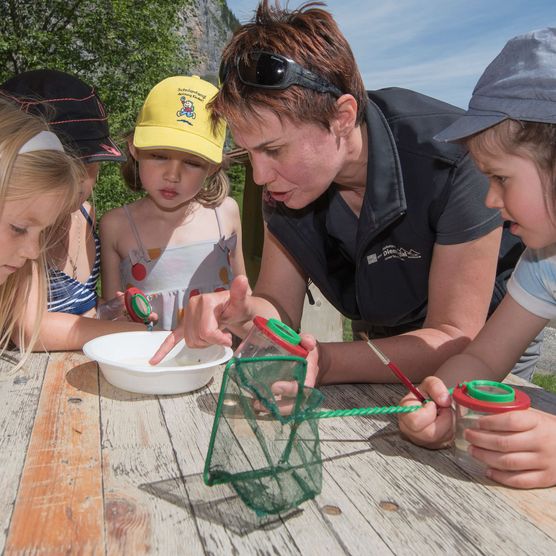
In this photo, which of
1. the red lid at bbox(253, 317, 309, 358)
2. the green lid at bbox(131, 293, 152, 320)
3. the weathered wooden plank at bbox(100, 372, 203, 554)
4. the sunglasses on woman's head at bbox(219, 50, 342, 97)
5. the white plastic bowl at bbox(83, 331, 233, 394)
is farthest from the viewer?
the green lid at bbox(131, 293, 152, 320)

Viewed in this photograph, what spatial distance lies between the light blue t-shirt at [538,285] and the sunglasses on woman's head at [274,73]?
27.4 inches

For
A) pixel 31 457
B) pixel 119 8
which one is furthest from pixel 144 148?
pixel 119 8

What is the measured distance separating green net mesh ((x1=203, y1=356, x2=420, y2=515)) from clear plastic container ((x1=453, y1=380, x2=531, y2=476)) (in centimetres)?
29

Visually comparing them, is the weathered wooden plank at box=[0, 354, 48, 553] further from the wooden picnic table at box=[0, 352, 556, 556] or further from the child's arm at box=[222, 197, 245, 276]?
the child's arm at box=[222, 197, 245, 276]

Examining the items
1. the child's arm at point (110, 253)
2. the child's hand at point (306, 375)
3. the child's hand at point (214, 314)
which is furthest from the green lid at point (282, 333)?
the child's arm at point (110, 253)

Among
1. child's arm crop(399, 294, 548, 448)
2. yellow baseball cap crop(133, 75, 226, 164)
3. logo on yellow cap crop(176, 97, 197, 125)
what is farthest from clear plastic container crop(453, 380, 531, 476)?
logo on yellow cap crop(176, 97, 197, 125)

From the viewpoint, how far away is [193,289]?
277 cm

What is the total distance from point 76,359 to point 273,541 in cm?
103

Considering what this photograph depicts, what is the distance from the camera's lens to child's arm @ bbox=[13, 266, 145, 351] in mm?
1797

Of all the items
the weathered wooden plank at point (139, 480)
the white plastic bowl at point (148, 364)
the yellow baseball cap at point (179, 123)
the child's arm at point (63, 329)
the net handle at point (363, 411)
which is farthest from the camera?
the yellow baseball cap at point (179, 123)

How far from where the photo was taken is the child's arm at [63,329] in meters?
1.80

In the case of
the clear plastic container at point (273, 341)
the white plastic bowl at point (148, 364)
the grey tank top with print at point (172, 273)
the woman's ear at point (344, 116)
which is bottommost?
the grey tank top with print at point (172, 273)

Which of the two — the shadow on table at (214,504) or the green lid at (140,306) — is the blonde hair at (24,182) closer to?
the green lid at (140,306)

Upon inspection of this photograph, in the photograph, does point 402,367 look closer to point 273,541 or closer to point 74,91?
point 273,541
